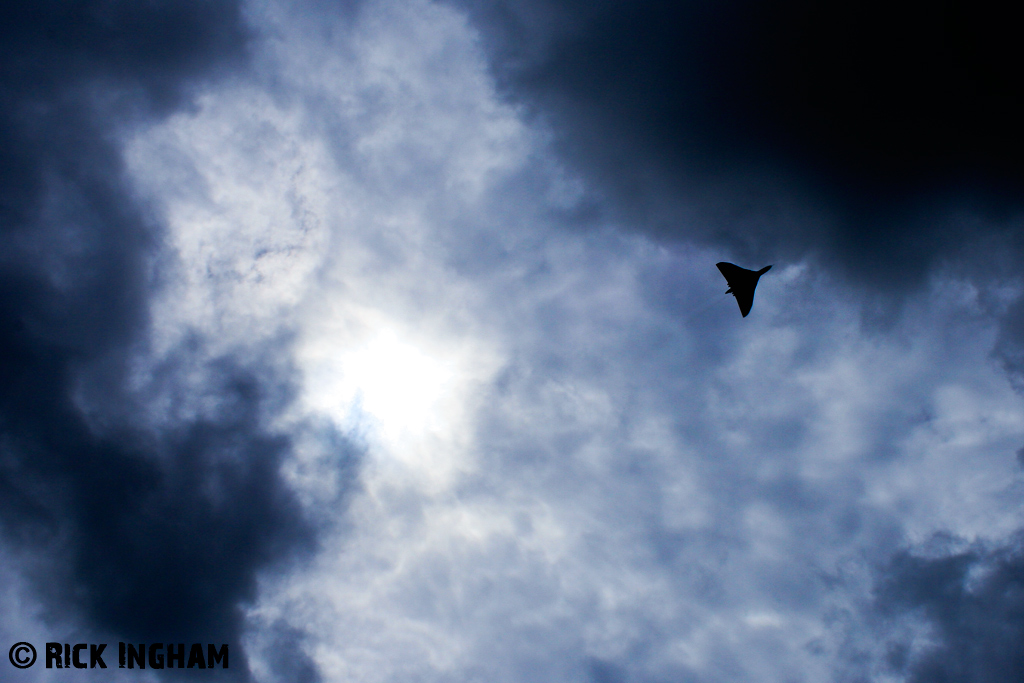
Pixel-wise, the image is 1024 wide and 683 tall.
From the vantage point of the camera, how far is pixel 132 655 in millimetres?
62656

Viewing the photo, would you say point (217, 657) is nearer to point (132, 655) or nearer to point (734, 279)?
point (132, 655)

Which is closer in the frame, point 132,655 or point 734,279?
point 734,279

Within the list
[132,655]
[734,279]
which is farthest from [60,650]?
[734,279]

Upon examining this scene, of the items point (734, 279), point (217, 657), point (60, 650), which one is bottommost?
point (217, 657)

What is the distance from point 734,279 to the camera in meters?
53.4

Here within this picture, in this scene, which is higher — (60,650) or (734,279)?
(734,279)

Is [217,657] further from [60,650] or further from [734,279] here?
[734,279]

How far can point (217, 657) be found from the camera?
62875mm

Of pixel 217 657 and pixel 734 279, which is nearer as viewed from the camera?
pixel 734 279

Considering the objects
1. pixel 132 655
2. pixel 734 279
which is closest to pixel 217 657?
pixel 132 655

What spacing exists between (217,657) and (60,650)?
24.3m

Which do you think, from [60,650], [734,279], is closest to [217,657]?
[60,650]

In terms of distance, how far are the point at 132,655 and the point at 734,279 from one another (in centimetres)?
11016

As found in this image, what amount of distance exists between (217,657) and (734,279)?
9937 cm
